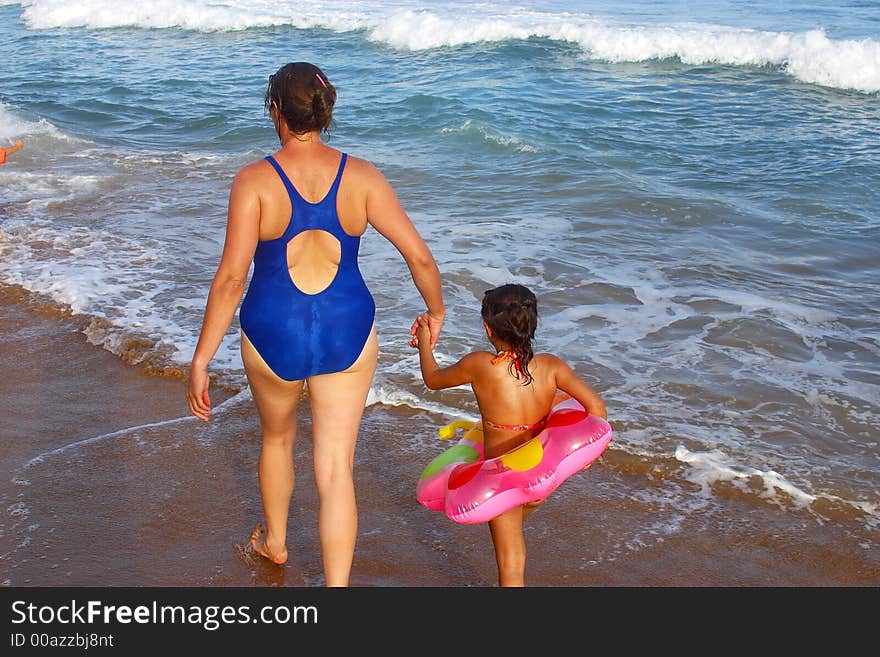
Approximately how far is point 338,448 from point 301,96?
1206mm

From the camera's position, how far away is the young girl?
136 inches

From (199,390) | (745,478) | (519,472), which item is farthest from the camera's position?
(745,478)

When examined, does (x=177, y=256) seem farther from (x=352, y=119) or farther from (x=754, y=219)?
(x=352, y=119)

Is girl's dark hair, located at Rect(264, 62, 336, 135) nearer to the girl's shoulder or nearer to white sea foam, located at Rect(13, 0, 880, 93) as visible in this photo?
the girl's shoulder

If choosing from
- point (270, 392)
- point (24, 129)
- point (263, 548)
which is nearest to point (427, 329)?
point (270, 392)

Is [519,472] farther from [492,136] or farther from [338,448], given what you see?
[492,136]

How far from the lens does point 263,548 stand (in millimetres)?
3984

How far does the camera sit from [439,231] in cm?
914

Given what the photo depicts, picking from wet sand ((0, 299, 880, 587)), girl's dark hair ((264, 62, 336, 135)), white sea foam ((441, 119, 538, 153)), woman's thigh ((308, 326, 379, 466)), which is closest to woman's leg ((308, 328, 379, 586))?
woman's thigh ((308, 326, 379, 466))

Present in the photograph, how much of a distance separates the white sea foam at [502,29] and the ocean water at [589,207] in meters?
0.08

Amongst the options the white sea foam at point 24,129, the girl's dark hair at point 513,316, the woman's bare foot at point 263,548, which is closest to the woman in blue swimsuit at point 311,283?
the girl's dark hair at point 513,316

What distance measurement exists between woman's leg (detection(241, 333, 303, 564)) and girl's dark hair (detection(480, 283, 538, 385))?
718 millimetres
